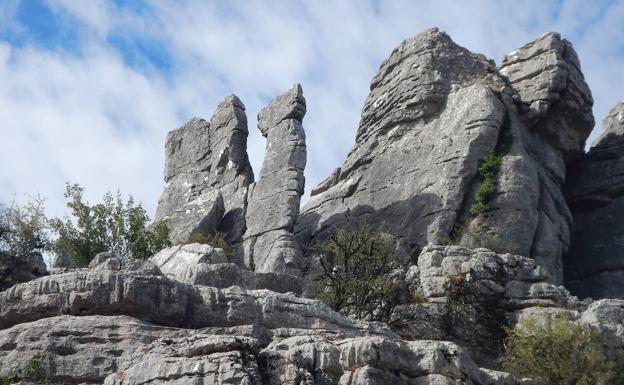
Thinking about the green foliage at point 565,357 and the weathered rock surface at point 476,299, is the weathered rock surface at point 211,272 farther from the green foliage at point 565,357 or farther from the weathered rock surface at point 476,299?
the green foliage at point 565,357

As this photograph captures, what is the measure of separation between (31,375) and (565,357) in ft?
37.2

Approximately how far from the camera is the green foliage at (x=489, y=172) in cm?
3997

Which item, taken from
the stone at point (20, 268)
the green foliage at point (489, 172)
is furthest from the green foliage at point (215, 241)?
the green foliage at point (489, 172)

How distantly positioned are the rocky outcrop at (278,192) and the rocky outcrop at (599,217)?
38.0ft

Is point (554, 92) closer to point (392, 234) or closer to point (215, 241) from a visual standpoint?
point (392, 234)

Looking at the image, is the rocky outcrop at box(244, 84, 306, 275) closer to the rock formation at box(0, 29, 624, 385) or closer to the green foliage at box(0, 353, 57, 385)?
the rock formation at box(0, 29, 624, 385)

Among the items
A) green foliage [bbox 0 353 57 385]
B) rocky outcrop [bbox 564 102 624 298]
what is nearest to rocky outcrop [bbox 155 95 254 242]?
rocky outcrop [bbox 564 102 624 298]

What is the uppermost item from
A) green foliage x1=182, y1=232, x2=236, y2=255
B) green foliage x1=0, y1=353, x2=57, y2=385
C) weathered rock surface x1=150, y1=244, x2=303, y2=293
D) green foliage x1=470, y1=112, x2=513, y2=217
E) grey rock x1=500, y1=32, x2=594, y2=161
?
grey rock x1=500, y1=32, x2=594, y2=161

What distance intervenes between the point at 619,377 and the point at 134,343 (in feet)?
35.0

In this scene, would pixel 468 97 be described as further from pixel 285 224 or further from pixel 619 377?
pixel 619 377

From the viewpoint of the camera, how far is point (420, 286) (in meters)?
33.3

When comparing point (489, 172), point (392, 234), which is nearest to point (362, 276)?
point (392, 234)

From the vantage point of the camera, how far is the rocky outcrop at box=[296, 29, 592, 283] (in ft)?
131

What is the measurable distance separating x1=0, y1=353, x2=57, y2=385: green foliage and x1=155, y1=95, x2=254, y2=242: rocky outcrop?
20.1 metres
